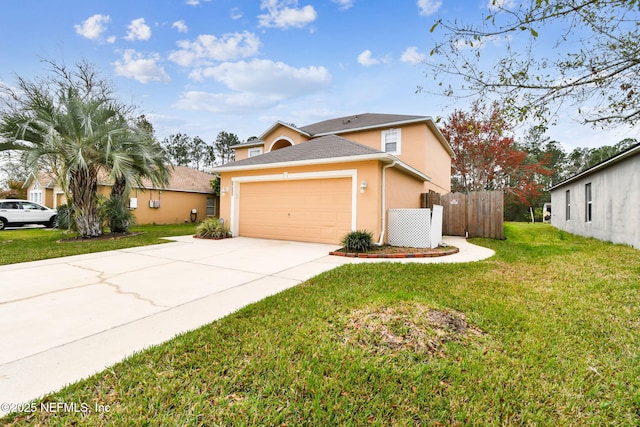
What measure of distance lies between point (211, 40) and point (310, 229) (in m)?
7.93

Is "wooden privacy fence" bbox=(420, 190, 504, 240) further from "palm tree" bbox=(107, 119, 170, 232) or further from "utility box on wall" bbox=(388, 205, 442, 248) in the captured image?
"palm tree" bbox=(107, 119, 170, 232)

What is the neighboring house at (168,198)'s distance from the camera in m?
17.2

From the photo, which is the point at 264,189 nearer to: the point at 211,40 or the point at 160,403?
the point at 211,40

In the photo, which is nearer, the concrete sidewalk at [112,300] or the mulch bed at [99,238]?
the concrete sidewalk at [112,300]

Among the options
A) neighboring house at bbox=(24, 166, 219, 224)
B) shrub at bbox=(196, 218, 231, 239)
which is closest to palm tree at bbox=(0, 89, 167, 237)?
shrub at bbox=(196, 218, 231, 239)

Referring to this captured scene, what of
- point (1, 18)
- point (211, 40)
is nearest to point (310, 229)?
point (211, 40)

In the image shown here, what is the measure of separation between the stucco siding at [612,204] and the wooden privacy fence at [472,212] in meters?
2.93

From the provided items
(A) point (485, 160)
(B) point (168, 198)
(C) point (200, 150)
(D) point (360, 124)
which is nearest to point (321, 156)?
(D) point (360, 124)

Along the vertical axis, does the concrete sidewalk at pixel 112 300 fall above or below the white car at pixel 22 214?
below

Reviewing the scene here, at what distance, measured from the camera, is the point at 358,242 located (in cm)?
754

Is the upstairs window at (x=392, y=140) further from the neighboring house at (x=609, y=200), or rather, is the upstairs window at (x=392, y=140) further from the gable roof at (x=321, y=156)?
the neighboring house at (x=609, y=200)

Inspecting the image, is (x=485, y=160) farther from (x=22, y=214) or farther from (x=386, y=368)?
(x=22, y=214)

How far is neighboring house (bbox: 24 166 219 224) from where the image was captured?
17203mm

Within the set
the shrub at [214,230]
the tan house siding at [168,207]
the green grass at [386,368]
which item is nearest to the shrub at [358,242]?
the green grass at [386,368]
